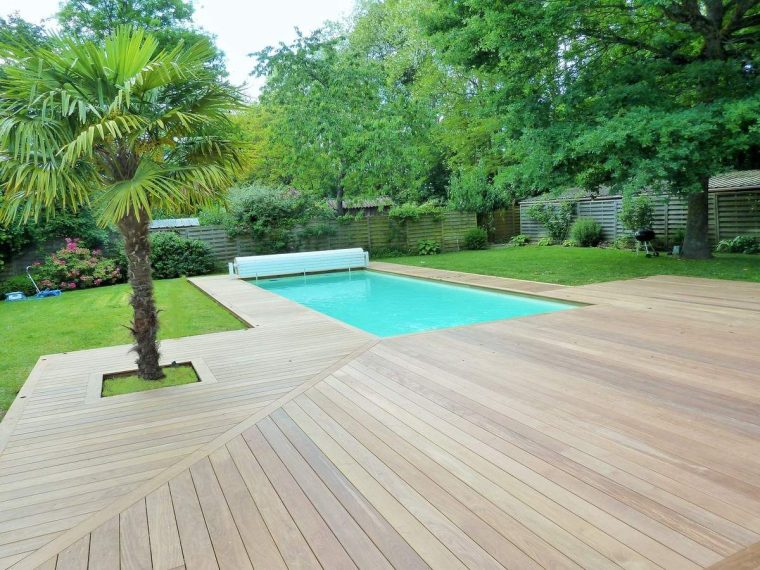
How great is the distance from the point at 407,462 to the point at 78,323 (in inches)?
246

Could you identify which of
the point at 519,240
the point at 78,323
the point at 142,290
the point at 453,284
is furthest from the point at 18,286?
the point at 519,240

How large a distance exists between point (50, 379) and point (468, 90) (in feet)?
70.6

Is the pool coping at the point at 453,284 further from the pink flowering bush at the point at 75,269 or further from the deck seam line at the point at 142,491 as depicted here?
the deck seam line at the point at 142,491

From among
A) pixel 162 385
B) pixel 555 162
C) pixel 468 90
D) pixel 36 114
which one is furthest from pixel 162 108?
pixel 468 90

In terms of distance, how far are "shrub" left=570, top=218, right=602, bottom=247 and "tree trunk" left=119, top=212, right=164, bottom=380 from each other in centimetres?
1354

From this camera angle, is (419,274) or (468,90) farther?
(468,90)

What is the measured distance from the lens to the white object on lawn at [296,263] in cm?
1209

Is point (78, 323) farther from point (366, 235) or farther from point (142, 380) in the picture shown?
point (366, 235)

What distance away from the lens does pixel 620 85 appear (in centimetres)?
965

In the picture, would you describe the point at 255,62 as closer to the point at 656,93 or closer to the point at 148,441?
the point at 656,93

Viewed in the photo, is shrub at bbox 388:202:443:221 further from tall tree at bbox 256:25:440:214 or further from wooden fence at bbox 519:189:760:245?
wooden fence at bbox 519:189:760:245

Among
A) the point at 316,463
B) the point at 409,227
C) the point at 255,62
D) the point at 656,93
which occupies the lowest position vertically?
the point at 316,463

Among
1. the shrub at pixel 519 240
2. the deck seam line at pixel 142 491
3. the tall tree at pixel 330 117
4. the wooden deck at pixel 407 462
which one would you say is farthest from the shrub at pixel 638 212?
the deck seam line at pixel 142 491

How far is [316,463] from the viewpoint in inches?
102
